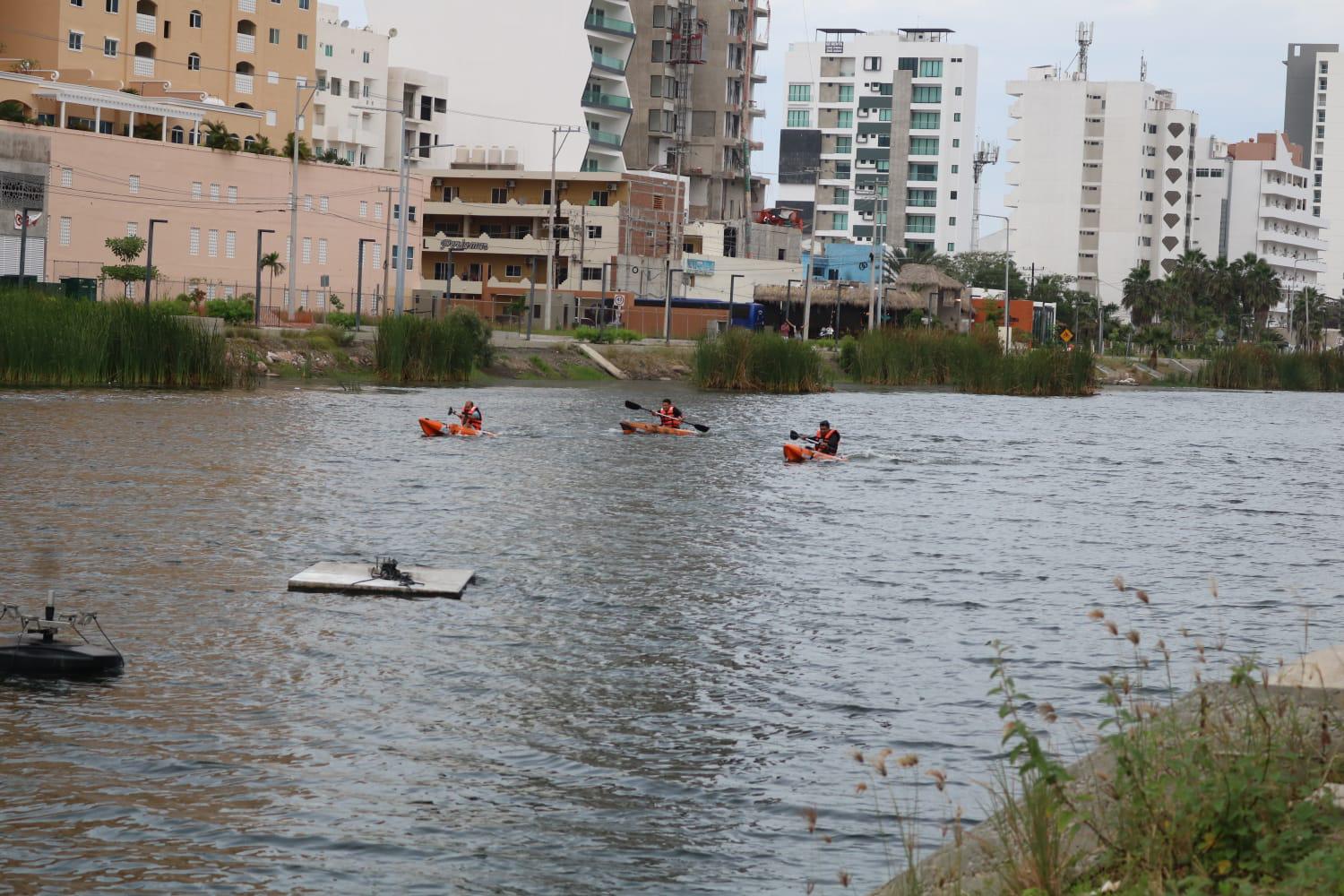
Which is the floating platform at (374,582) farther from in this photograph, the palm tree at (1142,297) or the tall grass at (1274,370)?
the palm tree at (1142,297)

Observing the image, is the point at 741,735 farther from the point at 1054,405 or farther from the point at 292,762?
the point at 1054,405

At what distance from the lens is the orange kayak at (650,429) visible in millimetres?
46906

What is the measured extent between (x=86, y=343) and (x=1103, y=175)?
146 meters

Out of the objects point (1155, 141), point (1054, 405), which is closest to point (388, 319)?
point (1054, 405)

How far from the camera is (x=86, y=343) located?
48344 mm

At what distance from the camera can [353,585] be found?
19703 mm

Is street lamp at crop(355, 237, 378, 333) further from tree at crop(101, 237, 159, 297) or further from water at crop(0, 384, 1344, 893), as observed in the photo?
water at crop(0, 384, 1344, 893)

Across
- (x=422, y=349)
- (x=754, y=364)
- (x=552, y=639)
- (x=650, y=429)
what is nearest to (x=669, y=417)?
(x=650, y=429)

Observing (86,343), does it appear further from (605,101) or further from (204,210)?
(605,101)

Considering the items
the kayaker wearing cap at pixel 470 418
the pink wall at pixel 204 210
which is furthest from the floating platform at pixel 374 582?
the pink wall at pixel 204 210

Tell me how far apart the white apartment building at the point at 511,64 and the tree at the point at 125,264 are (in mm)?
53309

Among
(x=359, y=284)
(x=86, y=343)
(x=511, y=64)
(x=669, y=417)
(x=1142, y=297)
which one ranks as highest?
(x=511, y=64)

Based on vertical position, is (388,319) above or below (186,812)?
above

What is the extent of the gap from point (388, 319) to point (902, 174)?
14096 cm
